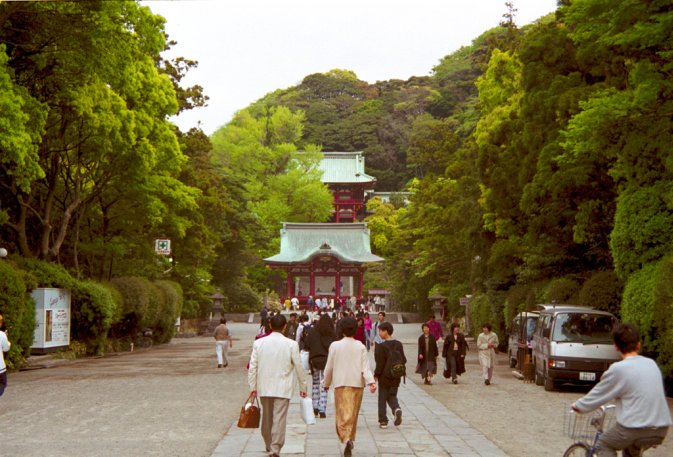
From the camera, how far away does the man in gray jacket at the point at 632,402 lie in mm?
5762

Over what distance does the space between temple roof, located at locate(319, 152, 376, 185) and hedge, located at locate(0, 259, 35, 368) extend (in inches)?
2527

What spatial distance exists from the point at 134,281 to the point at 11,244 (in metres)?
5.26

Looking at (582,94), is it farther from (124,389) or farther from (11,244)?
(11,244)

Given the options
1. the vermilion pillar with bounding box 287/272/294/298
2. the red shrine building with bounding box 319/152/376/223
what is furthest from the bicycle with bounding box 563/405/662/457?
the red shrine building with bounding box 319/152/376/223

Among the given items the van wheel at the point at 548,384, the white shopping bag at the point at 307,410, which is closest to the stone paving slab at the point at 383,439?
the white shopping bag at the point at 307,410

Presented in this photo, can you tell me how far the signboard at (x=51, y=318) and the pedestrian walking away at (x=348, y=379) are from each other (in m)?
16.4

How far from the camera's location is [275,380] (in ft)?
27.7

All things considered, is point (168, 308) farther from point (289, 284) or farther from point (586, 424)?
point (289, 284)

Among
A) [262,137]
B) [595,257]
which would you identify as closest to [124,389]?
[595,257]

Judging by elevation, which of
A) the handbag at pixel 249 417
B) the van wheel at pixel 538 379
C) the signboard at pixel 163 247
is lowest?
the van wheel at pixel 538 379

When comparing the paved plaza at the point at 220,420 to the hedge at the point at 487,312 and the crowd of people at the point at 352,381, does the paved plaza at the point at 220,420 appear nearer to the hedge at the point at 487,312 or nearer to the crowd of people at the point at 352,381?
the crowd of people at the point at 352,381

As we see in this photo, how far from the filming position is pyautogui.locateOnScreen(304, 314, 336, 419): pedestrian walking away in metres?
12.9

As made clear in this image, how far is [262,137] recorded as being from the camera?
86.4m

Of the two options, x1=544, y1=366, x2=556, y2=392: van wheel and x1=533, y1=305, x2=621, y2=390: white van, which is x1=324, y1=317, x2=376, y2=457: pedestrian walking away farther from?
x1=544, y1=366, x2=556, y2=392: van wheel
